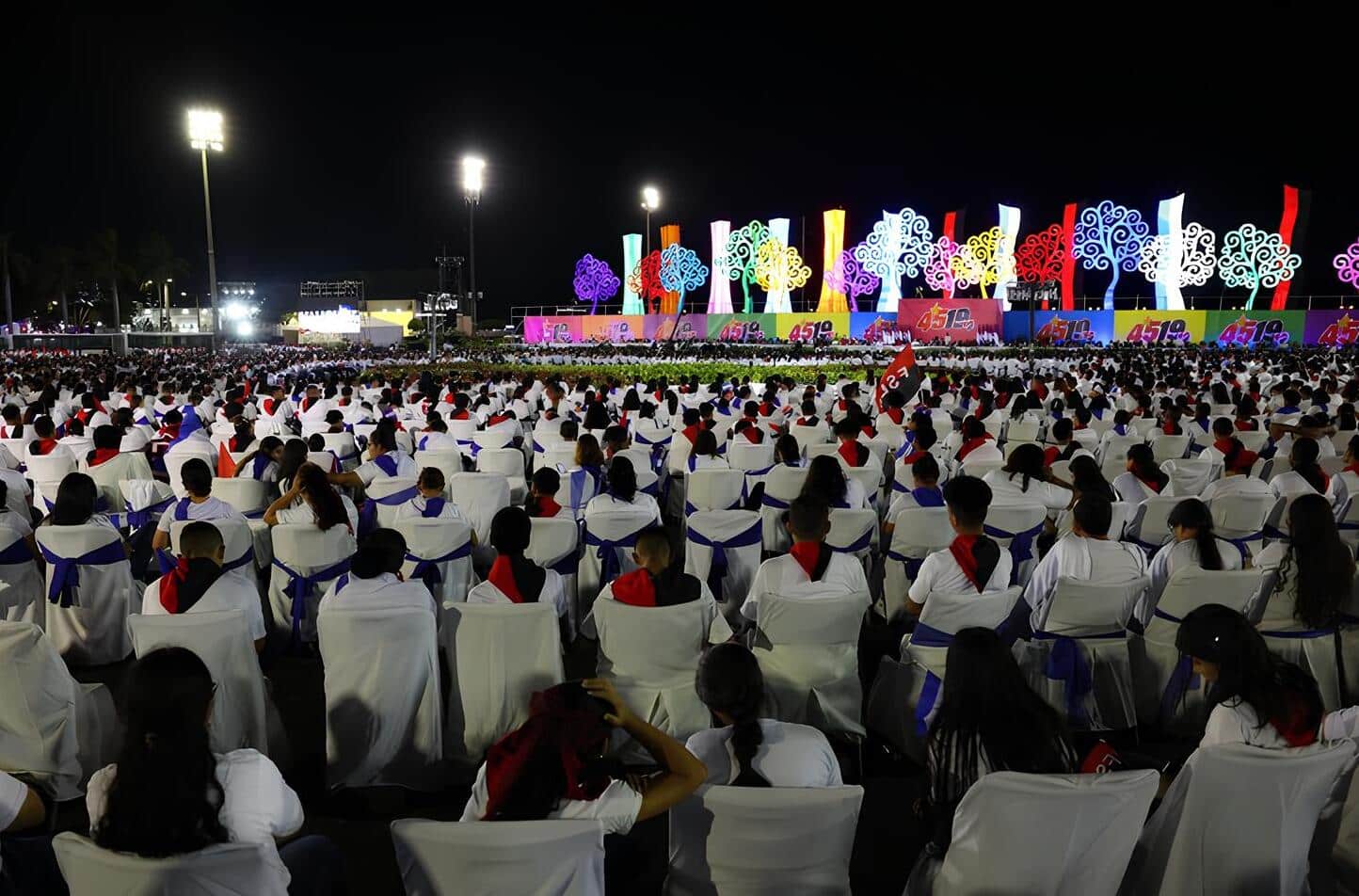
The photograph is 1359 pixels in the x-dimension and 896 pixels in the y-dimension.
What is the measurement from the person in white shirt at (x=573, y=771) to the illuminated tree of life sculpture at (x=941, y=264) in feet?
128

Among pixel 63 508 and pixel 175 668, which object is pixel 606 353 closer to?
pixel 63 508

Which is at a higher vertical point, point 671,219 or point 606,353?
point 671,219

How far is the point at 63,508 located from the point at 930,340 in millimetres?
34213

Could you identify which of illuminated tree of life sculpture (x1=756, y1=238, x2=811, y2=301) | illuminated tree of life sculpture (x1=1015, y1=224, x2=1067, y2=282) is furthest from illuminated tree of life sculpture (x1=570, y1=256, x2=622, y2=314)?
illuminated tree of life sculpture (x1=1015, y1=224, x2=1067, y2=282)

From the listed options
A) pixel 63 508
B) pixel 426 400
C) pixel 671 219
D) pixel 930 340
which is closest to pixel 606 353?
pixel 930 340

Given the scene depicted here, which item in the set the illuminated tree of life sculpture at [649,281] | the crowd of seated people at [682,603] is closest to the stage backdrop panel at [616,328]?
the illuminated tree of life sculpture at [649,281]

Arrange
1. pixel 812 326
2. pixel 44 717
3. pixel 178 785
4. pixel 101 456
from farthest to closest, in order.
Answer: pixel 812 326, pixel 101 456, pixel 44 717, pixel 178 785

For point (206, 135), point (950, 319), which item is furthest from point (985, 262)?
point (206, 135)

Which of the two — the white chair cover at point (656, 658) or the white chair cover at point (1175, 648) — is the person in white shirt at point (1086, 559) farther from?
the white chair cover at point (656, 658)

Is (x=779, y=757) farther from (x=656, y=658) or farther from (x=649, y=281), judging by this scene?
(x=649, y=281)

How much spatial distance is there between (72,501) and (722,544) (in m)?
3.80

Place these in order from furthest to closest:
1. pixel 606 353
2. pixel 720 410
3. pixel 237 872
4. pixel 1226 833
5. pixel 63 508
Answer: pixel 606 353
pixel 720 410
pixel 63 508
pixel 1226 833
pixel 237 872

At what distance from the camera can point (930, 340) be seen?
36250mm

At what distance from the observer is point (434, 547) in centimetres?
558
